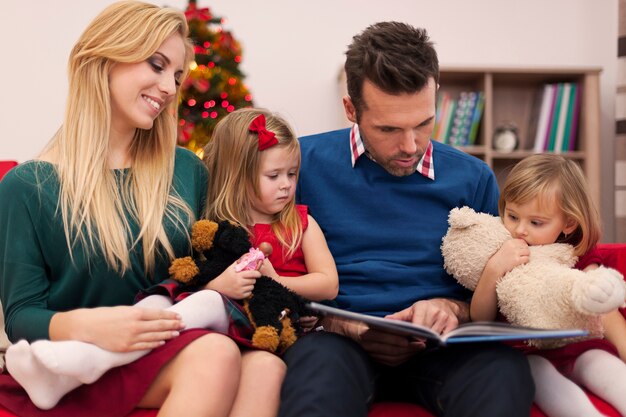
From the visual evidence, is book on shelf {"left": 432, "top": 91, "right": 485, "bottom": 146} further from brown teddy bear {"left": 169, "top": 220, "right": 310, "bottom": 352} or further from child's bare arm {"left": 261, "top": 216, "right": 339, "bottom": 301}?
brown teddy bear {"left": 169, "top": 220, "right": 310, "bottom": 352}

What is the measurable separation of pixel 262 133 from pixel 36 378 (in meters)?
0.75

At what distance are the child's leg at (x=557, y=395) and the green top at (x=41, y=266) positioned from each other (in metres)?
0.89

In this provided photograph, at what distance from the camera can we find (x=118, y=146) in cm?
167

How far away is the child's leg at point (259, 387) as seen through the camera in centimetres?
136

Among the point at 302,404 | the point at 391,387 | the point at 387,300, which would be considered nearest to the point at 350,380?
the point at 302,404

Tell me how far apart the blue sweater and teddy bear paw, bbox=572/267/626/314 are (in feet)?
1.22

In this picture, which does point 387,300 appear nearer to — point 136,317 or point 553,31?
point 136,317

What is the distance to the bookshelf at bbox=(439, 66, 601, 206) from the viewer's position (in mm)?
3479

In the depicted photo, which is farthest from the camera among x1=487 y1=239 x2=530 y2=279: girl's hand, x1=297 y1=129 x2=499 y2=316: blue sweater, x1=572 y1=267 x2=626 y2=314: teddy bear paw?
x1=297 y1=129 x2=499 y2=316: blue sweater

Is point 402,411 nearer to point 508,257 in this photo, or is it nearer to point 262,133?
point 508,257

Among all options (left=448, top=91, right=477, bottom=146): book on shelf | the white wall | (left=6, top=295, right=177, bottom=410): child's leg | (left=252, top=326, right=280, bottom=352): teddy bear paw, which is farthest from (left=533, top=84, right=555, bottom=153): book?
(left=6, top=295, right=177, bottom=410): child's leg

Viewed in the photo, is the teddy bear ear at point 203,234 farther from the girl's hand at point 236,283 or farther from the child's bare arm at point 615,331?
the child's bare arm at point 615,331

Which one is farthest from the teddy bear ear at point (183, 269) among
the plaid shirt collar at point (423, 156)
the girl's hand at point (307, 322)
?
the plaid shirt collar at point (423, 156)

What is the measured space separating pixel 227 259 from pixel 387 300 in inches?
15.4
